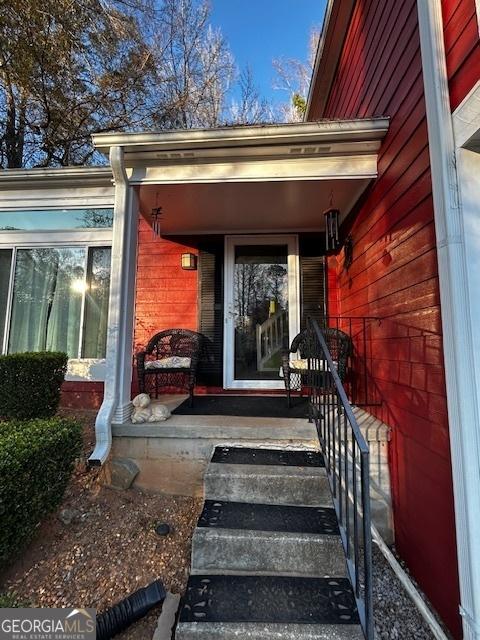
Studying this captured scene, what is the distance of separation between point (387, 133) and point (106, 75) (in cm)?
717

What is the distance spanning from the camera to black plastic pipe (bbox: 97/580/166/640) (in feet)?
5.00

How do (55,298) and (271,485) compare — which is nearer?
(271,485)

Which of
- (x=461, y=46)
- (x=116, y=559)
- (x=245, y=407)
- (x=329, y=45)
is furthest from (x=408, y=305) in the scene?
(x=329, y=45)

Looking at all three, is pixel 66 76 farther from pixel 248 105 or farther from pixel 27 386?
pixel 27 386

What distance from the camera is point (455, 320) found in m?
1.61

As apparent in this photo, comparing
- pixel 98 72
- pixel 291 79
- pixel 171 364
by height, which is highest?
pixel 291 79

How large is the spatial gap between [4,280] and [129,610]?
405 cm

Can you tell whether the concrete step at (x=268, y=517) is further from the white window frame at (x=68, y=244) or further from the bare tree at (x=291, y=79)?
the bare tree at (x=291, y=79)

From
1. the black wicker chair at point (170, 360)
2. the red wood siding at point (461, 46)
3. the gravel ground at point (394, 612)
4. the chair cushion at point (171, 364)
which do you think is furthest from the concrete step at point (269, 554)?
the red wood siding at point (461, 46)

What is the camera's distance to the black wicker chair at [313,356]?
8.73ft

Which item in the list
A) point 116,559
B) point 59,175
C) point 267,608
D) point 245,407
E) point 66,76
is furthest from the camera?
point 66,76

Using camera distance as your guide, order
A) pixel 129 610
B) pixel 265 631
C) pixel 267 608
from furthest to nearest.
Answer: pixel 129 610 < pixel 267 608 < pixel 265 631

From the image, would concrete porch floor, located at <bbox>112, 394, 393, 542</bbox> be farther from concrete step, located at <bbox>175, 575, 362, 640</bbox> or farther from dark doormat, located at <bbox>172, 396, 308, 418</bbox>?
concrete step, located at <bbox>175, 575, 362, 640</bbox>

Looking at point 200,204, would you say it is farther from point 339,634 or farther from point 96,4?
point 96,4
